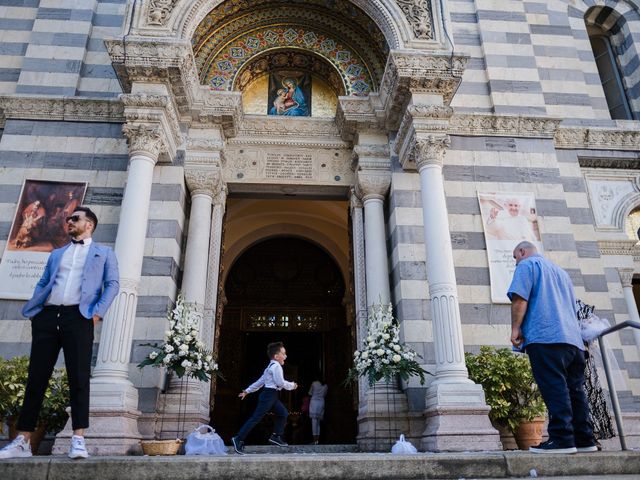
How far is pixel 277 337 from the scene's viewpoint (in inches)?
643

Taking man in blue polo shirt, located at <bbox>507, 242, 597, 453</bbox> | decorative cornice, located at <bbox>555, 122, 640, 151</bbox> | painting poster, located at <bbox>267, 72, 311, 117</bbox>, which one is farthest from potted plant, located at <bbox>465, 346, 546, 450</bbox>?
painting poster, located at <bbox>267, 72, 311, 117</bbox>

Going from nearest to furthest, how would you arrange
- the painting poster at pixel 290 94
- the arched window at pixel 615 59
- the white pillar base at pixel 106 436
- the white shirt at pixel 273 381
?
the white pillar base at pixel 106 436 < the white shirt at pixel 273 381 < the painting poster at pixel 290 94 < the arched window at pixel 615 59

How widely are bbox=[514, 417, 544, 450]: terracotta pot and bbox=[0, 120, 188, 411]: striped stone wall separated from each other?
6.11 meters

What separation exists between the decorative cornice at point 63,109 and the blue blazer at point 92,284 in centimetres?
633

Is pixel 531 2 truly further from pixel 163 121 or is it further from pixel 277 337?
pixel 277 337

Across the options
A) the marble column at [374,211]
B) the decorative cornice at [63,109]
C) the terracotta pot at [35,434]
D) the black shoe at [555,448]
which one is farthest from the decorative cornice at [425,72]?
the terracotta pot at [35,434]

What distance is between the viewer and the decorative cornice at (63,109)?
1034 cm

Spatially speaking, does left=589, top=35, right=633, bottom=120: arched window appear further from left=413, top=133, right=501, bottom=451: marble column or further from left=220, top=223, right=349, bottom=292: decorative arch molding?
left=220, top=223, right=349, bottom=292: decorative arch molding

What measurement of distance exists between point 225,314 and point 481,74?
989 cm

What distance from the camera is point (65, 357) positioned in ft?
15.3

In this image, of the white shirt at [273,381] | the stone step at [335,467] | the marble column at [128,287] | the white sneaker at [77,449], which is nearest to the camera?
the stone step at [335,467]

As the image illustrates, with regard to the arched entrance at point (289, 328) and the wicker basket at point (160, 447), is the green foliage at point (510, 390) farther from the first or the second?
the arched entrance at point (289, 328)

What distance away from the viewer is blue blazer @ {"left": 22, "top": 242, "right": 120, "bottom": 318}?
4766 mm

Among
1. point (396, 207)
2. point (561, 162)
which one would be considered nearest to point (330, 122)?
point (396, 207)
